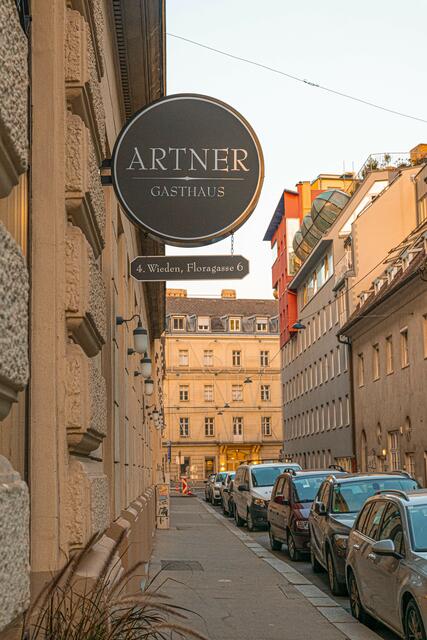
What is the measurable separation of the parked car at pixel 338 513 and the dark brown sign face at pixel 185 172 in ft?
25.6

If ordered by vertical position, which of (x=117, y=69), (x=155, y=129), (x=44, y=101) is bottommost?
(x=44, y=101)

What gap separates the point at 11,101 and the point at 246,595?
462 inches

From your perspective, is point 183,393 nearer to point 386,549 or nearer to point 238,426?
point 238,426

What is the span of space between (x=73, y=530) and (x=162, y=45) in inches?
315

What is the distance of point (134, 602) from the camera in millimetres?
3539

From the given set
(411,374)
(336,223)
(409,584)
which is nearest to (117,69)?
(409,584)

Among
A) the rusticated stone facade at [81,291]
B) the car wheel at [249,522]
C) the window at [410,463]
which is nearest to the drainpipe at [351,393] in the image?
the window at [410,463]

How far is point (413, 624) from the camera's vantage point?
8.18 metres

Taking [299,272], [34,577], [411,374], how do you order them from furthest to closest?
[299,272] → [411,374] → [34,577]

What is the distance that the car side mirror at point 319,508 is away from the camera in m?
14.8

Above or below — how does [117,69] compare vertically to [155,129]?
above

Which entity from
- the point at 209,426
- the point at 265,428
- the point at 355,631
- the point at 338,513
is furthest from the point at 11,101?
the point at 265,428

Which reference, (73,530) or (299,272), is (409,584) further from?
(299,272)

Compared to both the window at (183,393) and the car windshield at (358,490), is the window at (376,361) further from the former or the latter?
the window at (183,393)
